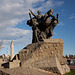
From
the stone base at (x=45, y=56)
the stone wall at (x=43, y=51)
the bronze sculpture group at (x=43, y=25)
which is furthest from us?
the bronze sculpture group at (x=43, y=25)

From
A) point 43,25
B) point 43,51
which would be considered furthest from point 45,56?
point 43,25

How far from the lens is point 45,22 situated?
423 inches

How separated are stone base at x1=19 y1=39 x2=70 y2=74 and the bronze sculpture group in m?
1.78

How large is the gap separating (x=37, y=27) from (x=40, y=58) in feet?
11.5

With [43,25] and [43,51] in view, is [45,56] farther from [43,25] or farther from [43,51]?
[43,25]

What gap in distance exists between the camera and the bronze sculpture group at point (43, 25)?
10717 millimetres

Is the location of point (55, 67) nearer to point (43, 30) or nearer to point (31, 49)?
point (31, 49)

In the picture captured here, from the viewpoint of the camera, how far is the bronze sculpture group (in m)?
10.7

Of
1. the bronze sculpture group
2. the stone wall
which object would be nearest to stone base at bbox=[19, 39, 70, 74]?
the stone wall

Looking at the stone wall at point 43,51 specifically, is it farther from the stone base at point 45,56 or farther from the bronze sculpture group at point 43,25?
the bronze sculpture group at point 43,25

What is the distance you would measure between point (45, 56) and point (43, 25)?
11.1ft

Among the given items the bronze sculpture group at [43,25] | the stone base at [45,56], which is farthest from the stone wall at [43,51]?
the bronze sculpture group at [43,25]

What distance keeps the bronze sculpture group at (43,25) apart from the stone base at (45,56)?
1.78 m

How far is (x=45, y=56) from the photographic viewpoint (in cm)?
864
